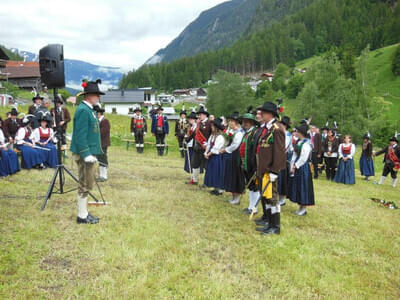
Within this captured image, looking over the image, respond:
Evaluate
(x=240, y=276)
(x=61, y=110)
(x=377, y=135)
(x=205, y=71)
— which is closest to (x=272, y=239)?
(x=240, y=276)

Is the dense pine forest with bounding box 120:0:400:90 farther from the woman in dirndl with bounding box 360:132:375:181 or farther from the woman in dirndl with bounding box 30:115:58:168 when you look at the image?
the woman in dirndl with bounding box 30:115:58:168

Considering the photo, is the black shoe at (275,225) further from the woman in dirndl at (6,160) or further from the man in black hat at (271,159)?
the woman in dirndl at (6,160)

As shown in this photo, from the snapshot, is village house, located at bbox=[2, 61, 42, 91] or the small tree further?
village house, located at bbox=[2, 61, 42, 91]

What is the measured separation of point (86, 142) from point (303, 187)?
4.70 m

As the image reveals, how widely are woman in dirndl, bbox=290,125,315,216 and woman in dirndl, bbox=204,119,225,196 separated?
1.87 meters

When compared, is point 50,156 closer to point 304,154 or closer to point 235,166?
point 235,166

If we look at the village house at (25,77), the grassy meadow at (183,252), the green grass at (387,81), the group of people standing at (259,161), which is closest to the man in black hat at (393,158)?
the grassy meadow at (183,252)

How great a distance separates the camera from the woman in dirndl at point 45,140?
995 centimetres

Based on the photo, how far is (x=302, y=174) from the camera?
22.0ft

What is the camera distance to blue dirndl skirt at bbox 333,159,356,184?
41.6 feet

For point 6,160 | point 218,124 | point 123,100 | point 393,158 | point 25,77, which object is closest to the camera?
point 218,124

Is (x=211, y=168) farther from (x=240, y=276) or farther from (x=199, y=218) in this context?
(x=240, y=276)

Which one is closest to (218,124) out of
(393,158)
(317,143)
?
(317,143)

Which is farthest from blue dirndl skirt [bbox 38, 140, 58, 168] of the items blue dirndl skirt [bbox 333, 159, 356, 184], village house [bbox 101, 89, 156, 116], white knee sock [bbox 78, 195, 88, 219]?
village house [bbox 101, 89, 156, 116]
